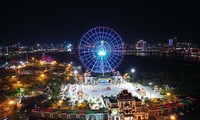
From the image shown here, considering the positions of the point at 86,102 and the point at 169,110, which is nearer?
the point at 169,110

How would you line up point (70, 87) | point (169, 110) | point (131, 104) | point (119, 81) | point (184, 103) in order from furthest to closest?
point (119, 81) → point (70, 87) → point (184, 103) → point (169, 110) → point (131, 104)

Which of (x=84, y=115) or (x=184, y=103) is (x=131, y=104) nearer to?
(x=84, y=115)

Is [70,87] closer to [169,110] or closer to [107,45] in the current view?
[107,45]

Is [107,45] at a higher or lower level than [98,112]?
higher

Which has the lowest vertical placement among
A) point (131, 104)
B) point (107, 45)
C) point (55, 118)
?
point (55, 118)

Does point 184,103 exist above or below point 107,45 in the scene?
below

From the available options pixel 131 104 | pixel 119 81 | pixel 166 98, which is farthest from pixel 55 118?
pixel 119 81

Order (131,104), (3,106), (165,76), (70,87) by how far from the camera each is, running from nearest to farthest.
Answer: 1. (131,104)
2. (3,106)
3. (70,87)
4. (165,76)

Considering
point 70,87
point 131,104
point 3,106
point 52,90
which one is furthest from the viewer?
point 70,87

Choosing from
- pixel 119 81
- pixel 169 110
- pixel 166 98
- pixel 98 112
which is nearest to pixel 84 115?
pixel 98 112
